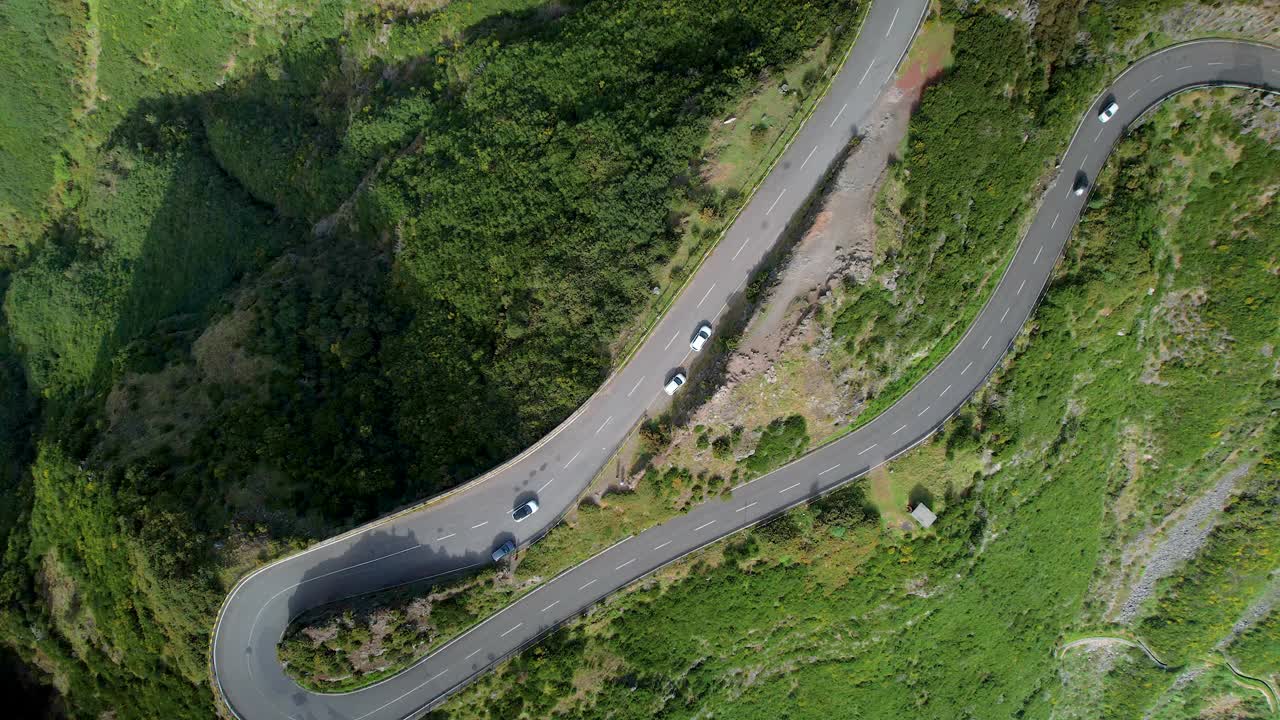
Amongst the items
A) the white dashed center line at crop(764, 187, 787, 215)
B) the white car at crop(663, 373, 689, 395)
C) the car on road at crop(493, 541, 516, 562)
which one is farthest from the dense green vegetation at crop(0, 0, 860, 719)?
the white car at crop(663, 373, 689, 395)

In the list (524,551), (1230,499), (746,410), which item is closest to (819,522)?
(746,410)

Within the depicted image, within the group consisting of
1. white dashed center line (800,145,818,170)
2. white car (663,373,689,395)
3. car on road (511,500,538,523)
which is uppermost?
white dashed center line (800,145,818,170)

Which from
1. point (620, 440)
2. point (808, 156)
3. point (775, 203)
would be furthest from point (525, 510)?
point (808, 156)

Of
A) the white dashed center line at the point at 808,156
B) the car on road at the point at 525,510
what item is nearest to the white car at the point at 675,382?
the car on road at the point at 525,510

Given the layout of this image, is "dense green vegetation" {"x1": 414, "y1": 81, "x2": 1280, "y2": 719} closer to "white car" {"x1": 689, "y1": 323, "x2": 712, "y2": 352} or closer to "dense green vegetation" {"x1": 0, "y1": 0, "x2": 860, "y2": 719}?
"dense green vegetation" {"x1": 0, "y1": 0, "x2": 860, "y2": 719}

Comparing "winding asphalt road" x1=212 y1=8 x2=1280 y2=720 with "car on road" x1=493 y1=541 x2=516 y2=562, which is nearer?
"winding asphalt road" x1=212 y1=8 x2=1280 y2=720
